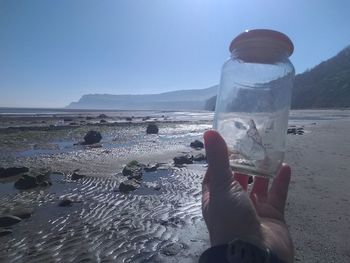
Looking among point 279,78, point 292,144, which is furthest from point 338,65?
point 279,78

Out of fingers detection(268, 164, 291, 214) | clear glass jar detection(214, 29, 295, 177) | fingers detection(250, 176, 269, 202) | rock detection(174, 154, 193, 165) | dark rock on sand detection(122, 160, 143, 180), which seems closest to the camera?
clear glass jar detection(214, 29, 295, 177)

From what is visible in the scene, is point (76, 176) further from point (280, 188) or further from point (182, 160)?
point (280, 188)

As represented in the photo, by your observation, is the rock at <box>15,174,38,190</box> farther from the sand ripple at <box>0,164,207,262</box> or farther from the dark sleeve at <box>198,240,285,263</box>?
the dark sleeve at <box>198,240,285,263</box>

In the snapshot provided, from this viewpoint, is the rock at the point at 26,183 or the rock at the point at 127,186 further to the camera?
the rock at the point at 26,183

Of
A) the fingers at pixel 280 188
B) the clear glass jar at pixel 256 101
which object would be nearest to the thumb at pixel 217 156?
the clear glass jar at pixel 256 101

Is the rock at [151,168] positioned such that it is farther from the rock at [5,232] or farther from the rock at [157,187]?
the rock at [5,232]

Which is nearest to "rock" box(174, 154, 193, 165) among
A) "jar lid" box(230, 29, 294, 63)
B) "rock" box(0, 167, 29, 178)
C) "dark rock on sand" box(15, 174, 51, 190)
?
"dark rock on sand" box(15, 174, 51, 190)

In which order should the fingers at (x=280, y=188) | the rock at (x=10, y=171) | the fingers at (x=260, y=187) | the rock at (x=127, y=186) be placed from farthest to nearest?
1. the rock at (x=10, y=171)
2. the rock at (x=127, y=186)
3. the fingers at (x=260, y=187)
4. the fingers at (x=280, y=188)
